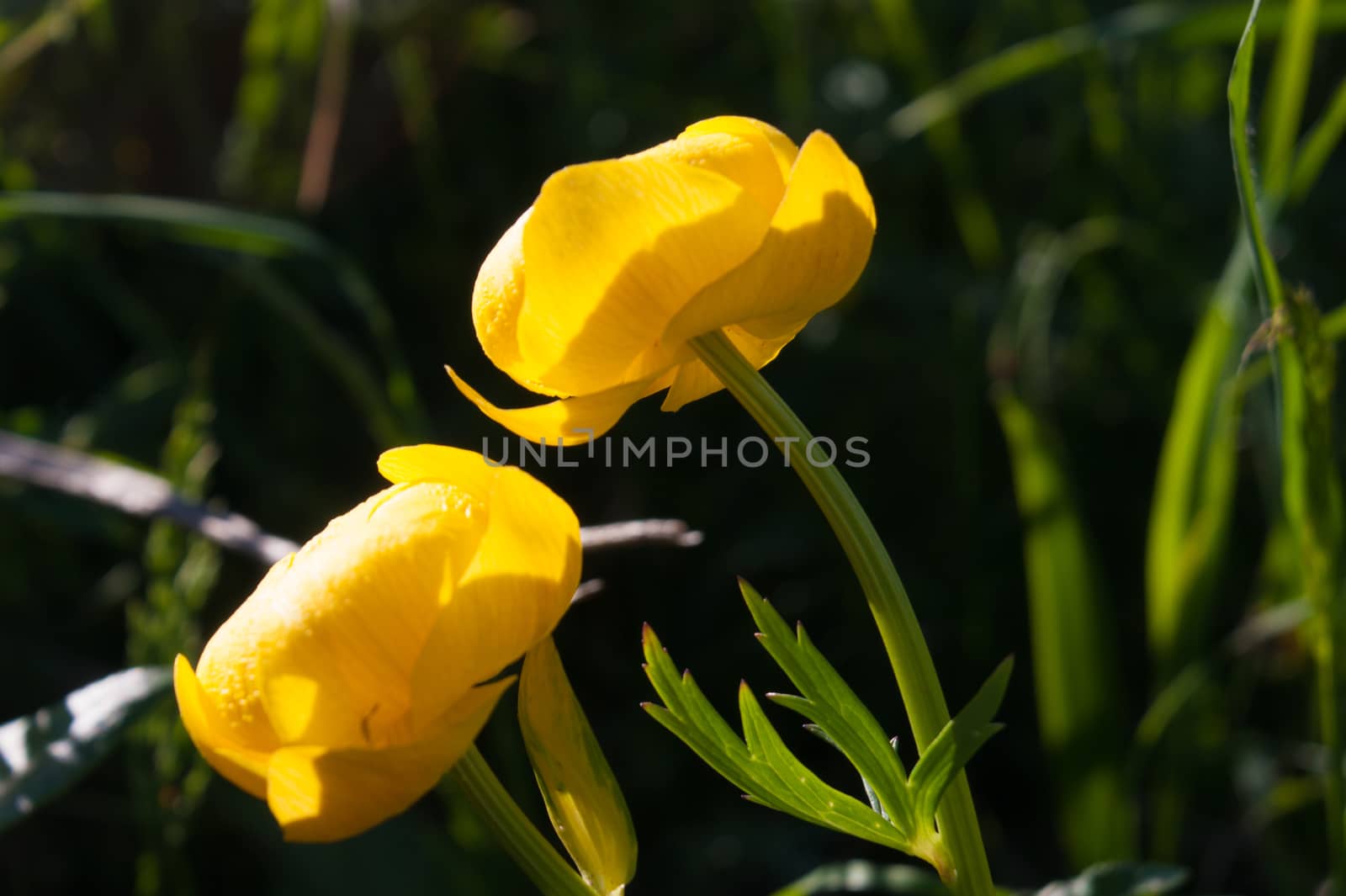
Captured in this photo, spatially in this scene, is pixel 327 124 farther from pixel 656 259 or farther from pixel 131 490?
pixel 656 259

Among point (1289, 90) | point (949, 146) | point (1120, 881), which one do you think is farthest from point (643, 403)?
point (1120, 881)

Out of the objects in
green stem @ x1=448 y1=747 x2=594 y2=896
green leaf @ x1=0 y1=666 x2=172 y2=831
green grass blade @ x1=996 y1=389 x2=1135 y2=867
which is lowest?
green grass blade @ x1=996 y1=389 x2=1135 y2=867

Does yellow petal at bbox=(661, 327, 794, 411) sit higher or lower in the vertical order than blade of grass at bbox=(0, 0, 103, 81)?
lower

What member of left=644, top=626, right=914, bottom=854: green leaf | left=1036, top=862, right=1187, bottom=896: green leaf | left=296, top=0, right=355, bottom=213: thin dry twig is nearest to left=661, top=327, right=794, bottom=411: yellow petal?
left=644, top=626, right=914, bottom=854: green leaf

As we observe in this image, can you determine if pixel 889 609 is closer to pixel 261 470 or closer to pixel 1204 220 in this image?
pixel 261 470

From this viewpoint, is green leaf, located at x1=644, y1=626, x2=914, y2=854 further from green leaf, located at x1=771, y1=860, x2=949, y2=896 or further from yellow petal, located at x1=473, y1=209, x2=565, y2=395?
green leaf, located at x1=771, y1=860, x2=949, y2=896

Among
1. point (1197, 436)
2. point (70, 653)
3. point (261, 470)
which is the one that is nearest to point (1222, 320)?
point (1197, 436)
